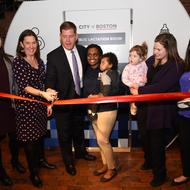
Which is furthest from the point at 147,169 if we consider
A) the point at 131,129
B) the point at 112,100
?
the point at 112,100

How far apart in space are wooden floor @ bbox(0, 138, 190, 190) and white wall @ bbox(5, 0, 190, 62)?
128 cm

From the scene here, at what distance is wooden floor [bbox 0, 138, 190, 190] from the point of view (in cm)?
287

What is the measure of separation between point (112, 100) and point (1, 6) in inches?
126

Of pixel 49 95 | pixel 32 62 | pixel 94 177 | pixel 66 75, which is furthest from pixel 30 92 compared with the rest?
pixel 94 177

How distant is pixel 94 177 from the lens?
10.0 ft

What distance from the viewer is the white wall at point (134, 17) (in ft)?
10.4

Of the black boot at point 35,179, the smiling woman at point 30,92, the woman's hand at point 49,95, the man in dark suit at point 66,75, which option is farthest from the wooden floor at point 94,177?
the woman's hand at point 49,95

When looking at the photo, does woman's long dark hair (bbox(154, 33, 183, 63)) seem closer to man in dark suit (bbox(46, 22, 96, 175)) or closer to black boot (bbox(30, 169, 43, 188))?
man in dark suit (bbox(46, 22, 96, 175))

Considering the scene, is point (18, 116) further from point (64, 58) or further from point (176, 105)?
point (176, 105)

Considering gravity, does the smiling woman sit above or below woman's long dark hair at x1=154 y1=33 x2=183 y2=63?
below

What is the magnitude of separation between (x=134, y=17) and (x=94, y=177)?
5.89ft

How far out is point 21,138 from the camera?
2.70 m

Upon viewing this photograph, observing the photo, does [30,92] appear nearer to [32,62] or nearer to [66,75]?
[32,62]

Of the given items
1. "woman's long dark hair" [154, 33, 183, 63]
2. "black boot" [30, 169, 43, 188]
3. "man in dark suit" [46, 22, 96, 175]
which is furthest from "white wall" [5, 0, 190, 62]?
"black boot" [30, 169, 43, 188]
